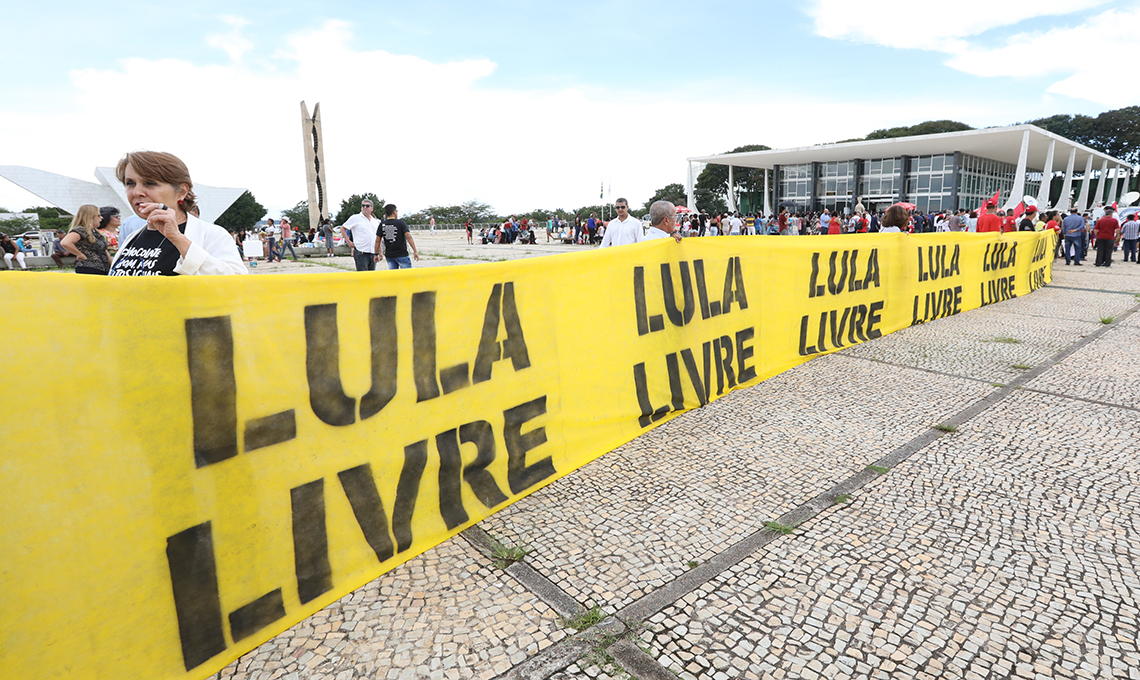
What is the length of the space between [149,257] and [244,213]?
8764cm

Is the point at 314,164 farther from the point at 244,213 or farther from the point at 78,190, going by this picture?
the point at 244,213

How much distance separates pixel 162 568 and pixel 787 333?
4.93m

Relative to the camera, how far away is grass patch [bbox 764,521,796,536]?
2635mm

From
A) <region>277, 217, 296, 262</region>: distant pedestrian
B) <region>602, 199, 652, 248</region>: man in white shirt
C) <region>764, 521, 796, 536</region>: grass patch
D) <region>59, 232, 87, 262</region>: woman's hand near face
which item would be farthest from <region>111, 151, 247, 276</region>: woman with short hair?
<region>277, 217, 296, 262</region>: distant pedestrian

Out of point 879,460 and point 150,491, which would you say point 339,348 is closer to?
point 150,491

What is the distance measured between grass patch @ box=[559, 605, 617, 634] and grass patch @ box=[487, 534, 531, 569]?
435 mm

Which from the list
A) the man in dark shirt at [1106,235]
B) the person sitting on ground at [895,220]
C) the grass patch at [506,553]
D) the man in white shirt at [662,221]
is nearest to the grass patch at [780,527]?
the grass patch at [506,553]

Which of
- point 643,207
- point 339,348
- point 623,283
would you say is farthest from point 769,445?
point 643,207

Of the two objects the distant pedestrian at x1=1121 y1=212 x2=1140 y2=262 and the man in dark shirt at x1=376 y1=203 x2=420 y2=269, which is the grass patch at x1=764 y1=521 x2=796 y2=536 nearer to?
the man in dark shirt at x1=376 y1=203 x2=420 y2=269

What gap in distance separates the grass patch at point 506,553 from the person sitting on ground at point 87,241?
4520 mm

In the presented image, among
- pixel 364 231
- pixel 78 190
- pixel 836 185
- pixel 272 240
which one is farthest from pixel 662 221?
pixel 836 185

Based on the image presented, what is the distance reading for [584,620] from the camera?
209 centimetres

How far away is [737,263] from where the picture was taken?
16.1 ft

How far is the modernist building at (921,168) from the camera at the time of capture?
39.7m
